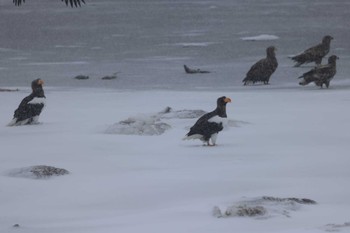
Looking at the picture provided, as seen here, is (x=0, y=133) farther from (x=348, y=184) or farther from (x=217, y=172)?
(x=348, y=184)

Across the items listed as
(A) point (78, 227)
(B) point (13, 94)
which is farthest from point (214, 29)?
(A) point (78, 227)

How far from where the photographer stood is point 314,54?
804 inches

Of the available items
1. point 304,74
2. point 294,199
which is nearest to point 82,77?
point 304,74

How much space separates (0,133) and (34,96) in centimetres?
122

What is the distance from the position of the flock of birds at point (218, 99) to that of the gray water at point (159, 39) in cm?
33

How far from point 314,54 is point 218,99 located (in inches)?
388

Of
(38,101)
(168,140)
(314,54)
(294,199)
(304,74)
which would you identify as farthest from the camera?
(314,54)

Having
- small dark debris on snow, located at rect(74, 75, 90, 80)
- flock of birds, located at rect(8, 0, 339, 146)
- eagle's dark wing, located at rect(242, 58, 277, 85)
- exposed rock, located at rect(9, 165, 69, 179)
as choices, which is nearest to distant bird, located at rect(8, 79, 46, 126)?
flock of birds, located at rect(8, 0, 339, 146)

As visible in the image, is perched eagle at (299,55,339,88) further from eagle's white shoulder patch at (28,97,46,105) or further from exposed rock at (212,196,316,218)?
exposed rock at (212,196,316,218)

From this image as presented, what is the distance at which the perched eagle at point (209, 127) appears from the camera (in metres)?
10.6

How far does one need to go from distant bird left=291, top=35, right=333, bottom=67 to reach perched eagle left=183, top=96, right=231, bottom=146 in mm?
9326

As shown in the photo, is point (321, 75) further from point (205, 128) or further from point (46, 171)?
point (46, 171)

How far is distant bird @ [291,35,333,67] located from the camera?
65.8 ft

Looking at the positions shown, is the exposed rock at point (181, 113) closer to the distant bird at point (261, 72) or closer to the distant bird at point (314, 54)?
the distant bird at point (261, 72)
